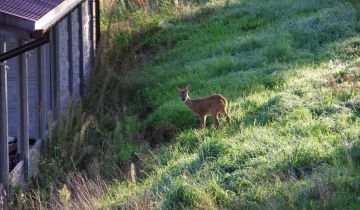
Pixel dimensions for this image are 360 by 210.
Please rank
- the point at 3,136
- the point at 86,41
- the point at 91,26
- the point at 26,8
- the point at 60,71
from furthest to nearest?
the point at 91,26, the point at 86,41, the point at 60,71, the point at 3,136, the point at 26,8

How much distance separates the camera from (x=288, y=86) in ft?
38.8

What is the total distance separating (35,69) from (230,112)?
9.36 ft

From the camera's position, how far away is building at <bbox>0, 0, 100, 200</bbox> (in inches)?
300

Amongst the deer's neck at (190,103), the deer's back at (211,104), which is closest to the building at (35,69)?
the deer's neck at (190,103)

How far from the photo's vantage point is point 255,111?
10.8 meters

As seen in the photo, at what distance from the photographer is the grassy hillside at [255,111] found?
7.41 meters

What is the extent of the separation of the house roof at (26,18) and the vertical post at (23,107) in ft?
3.45

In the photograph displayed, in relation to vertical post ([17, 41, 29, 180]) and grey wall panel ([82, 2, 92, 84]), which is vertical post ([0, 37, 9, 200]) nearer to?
vertical post ([17, 41, 29, 180])

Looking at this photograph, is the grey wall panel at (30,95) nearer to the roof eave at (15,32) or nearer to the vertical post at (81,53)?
the roof eave at (15,32)

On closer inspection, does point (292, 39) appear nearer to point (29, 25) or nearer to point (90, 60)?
point (90, 60)

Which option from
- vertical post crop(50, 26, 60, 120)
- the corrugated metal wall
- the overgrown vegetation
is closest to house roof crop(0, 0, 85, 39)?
the corrugated metal wall

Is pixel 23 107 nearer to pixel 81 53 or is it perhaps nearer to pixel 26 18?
pixel 26 18

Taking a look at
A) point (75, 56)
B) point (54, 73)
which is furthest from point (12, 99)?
point (75, 56)

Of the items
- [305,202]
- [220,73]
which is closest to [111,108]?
[220,73]
